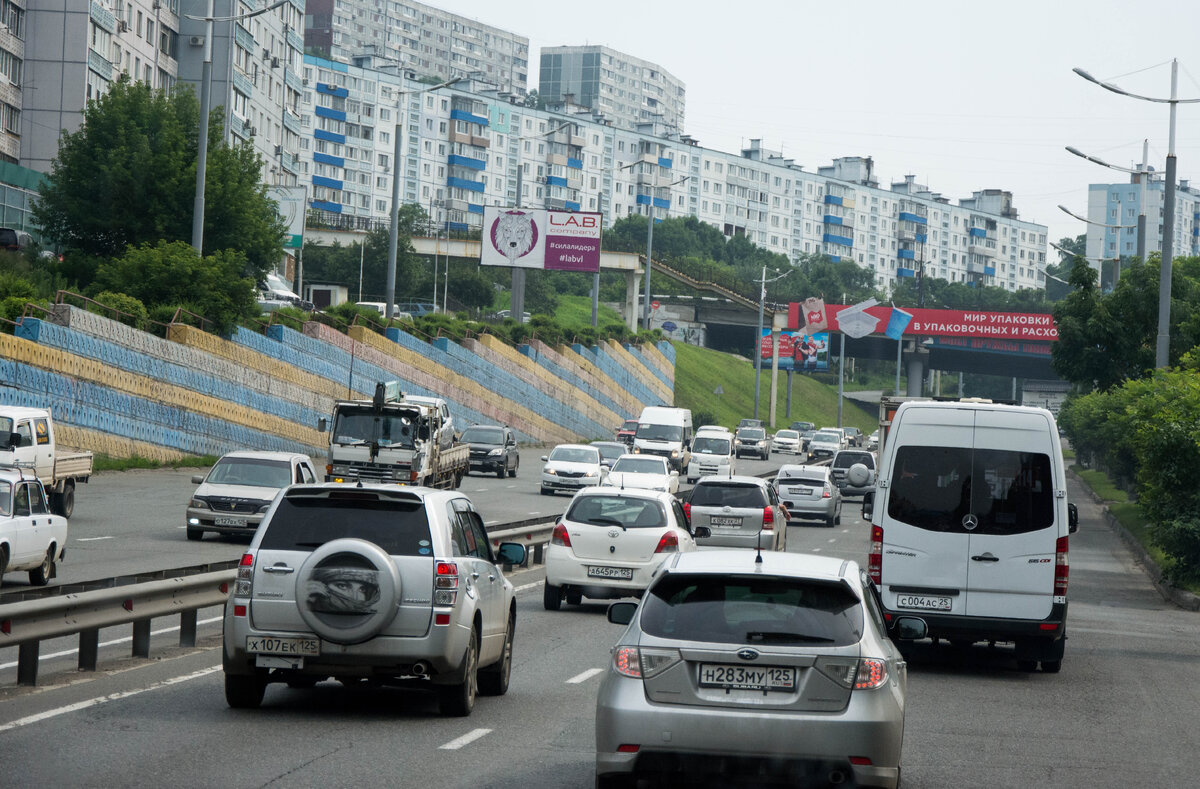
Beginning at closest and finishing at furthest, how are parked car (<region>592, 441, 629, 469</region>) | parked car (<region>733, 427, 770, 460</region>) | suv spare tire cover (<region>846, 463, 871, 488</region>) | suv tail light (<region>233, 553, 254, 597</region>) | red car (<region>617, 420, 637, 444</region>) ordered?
suv tail light (<region>233, 553, 254, 597</region>), suv spare tire cover (<region>846, 463, 871, 488</region>), parked car (<region>592, 441, 629, 469</region>), red car (<region>617, 420, 637, 444</region>), parked car (<region>733, 427, 770, 460</region>)

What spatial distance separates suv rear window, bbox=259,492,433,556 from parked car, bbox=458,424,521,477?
40178 mm

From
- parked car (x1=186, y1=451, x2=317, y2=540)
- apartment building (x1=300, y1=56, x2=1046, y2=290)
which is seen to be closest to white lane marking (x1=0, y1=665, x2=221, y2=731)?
parked car (x1=186, y1=451, x2=317, y2=540)

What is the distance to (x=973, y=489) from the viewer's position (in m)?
15.3

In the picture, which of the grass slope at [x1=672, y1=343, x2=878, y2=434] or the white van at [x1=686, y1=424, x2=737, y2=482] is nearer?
the white van at [x1=686, y1=424, x2=737, y2=482]

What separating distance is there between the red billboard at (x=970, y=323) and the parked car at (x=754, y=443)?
114 feet

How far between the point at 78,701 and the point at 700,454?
47.5 m

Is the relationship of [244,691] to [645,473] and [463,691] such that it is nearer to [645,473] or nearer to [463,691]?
[463,691]

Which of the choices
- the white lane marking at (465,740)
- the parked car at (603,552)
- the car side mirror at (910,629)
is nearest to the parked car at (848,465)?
the parked car at (603,552)

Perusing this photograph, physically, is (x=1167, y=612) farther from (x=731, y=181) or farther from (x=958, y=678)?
(x=731, y=181)

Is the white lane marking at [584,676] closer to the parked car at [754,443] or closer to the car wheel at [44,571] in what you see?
the car wheel at [44,571]

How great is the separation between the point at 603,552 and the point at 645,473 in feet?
70.7

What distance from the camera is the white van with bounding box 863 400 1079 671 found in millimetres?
15094

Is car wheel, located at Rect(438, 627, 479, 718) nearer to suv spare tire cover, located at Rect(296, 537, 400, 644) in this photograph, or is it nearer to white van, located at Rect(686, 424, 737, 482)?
suv spare tire cover, located at Rect(296, 537, 400, 644)

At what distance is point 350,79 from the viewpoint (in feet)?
472
